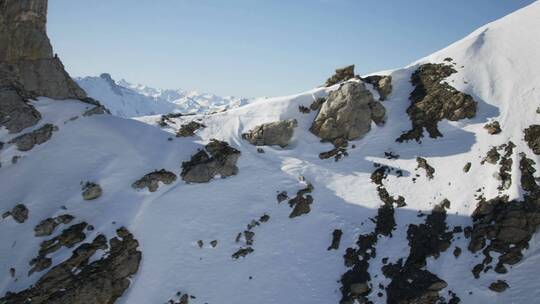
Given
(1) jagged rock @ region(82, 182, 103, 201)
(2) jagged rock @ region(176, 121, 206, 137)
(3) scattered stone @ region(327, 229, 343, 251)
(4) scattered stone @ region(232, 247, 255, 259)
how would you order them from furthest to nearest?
(2) jagged rock @ region(176, 121, 206, 137) < (1) jagged rock @ region(82, 182, 103, 201) < (3) scattered stone @ region(327, 229, 343, 251) < (4) scattered stone @ region(232, 247, 255, 259)

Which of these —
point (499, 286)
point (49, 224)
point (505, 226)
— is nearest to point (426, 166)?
point (505, 226)

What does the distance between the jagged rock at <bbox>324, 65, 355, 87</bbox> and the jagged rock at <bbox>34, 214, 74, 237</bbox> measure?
1463 inches

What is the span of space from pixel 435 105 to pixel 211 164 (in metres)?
26.4

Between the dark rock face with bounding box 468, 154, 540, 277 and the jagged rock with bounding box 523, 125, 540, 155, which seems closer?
the dark rock face with bounding box 468, 154, 540, 277

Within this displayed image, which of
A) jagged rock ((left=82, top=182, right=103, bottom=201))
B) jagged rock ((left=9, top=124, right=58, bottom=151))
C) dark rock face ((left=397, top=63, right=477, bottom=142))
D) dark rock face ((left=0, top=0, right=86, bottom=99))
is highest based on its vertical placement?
dark rock face ((left=0, top=0, right=86, bottom=99))

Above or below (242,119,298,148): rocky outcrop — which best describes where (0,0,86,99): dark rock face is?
above

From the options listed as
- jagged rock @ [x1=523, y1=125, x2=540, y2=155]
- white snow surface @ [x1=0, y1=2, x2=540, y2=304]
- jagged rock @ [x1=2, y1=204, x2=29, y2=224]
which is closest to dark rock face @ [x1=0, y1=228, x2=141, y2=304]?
white snow surface @ [x1=0, y1=2, x2=540, y2=304]

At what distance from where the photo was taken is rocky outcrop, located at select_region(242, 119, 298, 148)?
44562mm

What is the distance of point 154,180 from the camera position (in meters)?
35.8

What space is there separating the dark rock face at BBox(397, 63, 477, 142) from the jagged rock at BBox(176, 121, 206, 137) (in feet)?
80.1

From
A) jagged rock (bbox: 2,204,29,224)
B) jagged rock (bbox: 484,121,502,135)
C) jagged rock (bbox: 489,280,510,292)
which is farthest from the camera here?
jagged rock (bbox: 484,121,502,135)

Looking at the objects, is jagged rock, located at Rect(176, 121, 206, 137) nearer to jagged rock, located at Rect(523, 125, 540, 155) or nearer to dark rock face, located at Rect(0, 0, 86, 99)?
dark rock face, located at Rect(0, 0, 86, 99)

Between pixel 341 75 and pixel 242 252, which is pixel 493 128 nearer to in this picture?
pixel 341 75

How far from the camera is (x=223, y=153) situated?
40156mm
